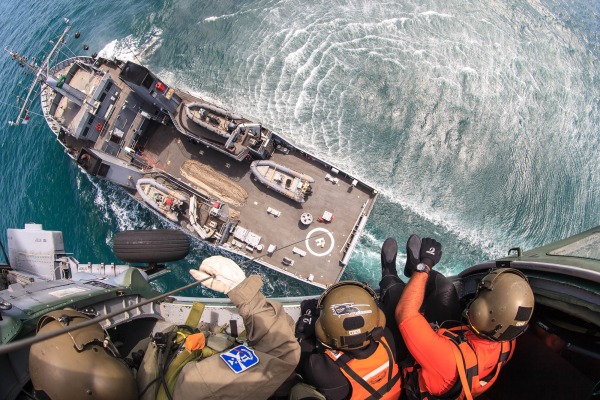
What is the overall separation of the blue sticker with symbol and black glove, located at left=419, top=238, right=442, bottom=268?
13.6 ft

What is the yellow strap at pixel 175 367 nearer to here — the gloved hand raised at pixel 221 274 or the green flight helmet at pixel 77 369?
the green flight helmet at pixel 77 369

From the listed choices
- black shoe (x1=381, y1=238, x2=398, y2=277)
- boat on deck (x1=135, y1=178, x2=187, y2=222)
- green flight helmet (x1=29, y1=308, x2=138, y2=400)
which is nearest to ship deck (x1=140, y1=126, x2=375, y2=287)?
boat on deck (x1=135, y1=178, x2=187, y2=222)

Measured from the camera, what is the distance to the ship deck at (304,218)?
14.7 meters

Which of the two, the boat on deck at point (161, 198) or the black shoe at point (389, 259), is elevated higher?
the black shoe at point (389, 259)

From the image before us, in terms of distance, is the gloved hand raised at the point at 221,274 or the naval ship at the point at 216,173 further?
the naval ship at the point at 216,173

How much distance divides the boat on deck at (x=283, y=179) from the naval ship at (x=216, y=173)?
1.7 inches

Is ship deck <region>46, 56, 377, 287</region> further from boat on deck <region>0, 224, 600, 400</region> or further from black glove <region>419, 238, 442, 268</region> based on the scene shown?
black glove <region>419, 238, 442, 268</region>

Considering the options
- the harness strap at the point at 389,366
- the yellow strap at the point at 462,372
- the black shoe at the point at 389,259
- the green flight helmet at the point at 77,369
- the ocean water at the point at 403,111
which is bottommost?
the green flight helmet at the point at 77,369

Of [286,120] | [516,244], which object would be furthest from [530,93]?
[286,120]

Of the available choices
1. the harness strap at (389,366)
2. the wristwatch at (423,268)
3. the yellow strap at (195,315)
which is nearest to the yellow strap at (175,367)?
the yellow strap at (195,315)

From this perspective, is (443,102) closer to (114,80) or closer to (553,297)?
(553,297)

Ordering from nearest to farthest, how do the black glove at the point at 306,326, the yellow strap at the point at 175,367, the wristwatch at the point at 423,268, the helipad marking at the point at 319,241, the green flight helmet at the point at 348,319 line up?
1. the yellow strap at the point at 175,367
2. the green flight helmet at the point at 348,319
3. the black glove at the point at 306,326
4. the wristwatch at the point at 423,268
5. the helipad marking at the point at 319,241

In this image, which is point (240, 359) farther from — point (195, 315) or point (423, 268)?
point (423, 268)

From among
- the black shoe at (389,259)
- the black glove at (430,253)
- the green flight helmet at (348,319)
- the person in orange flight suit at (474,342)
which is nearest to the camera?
the green flight helmet at (348,319)
